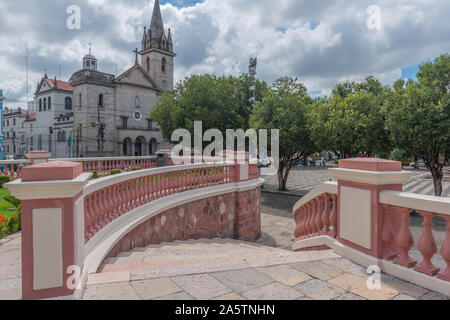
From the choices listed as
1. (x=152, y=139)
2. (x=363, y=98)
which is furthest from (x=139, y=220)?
(x=152, y=139)

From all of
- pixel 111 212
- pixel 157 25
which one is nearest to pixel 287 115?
pixel 111 212

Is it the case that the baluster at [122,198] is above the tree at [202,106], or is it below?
below

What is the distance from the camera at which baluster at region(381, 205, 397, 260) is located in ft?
10.4

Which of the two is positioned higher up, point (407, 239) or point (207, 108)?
point (207, 108)

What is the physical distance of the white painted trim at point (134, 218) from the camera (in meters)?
3.84

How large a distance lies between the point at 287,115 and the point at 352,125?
162 inches

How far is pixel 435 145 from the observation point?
13.4 meters

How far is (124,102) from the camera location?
42.7m

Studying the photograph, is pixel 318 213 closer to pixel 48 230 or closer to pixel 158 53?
pixel 48 230

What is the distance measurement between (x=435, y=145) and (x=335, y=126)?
5807 millimetres

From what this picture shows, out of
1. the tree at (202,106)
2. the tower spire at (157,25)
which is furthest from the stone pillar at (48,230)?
the tower spire at (157,25)

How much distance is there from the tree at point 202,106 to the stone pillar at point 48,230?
22.1m

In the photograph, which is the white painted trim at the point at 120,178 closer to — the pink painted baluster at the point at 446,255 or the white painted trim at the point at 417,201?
the white painted trim at the point at 417,201
